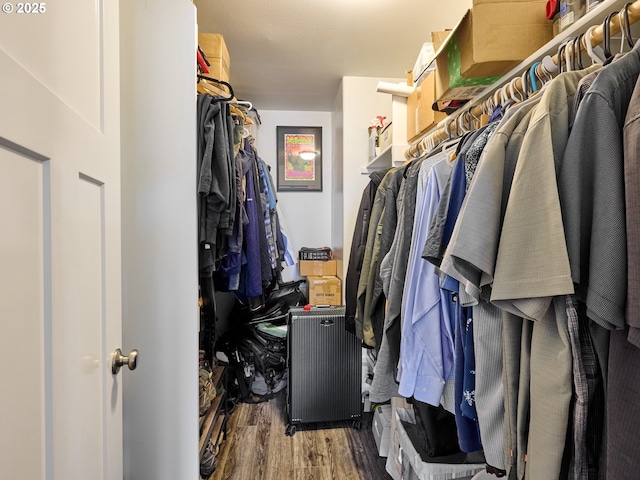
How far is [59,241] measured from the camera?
0.56 meters

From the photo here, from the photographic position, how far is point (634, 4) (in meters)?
0.58

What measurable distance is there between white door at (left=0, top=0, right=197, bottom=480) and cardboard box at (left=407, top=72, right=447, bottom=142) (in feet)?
3.61

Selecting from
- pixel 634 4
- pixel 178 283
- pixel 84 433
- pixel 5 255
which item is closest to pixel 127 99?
pixel 178 283

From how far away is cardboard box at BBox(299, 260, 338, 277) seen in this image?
2.57 m

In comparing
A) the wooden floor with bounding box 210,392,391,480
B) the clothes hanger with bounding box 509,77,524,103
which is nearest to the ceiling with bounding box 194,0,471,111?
the clothes hanger with bounding box 509,77,524,103

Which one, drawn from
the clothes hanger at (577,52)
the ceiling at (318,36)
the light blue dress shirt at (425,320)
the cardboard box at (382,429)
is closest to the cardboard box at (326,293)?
the cardboard box at (382,429)

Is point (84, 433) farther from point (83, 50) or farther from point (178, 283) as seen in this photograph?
point (83, 50)

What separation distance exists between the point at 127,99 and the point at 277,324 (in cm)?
180

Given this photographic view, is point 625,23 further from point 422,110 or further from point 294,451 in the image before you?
point 294,451

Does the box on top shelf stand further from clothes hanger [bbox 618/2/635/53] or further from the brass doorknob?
clothes hanger [bbox 618/2/635/53]

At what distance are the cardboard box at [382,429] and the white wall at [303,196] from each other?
1428 millimetres

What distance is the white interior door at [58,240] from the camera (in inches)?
17.7

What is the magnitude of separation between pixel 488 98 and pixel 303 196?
204cm

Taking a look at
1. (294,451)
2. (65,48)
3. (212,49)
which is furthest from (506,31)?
(294,451)
